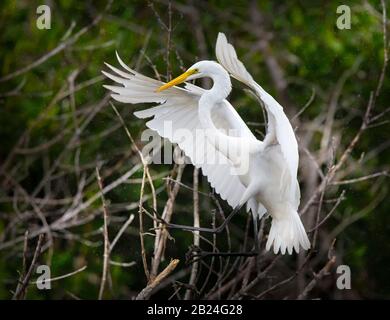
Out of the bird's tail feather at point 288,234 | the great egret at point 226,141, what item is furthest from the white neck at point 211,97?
the bird's tail feather at point 288,234

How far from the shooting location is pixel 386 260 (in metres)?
5.63

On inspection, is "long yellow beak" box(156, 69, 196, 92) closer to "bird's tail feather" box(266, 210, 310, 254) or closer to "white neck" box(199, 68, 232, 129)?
"white neck" box(199, 68, 232, 129)

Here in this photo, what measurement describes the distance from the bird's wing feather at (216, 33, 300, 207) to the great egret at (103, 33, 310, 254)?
0.01 m

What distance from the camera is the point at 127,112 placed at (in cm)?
529

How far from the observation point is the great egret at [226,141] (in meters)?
3.19

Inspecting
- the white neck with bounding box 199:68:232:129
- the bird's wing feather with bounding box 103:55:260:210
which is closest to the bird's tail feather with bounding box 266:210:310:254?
the bird's wing feather with bounding box 103:55:260:210

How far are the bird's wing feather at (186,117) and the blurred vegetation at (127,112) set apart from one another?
1454mm

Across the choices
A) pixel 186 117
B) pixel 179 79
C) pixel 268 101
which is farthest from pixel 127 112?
pixel 268 101

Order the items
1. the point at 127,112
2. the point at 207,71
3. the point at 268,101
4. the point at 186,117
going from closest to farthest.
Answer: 1. the point at 268,101
2. the point at 207,71
3. the point at 186,117
4. the point at 127,112

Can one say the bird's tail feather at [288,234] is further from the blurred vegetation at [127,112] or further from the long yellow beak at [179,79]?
the blurred vegetation at [127,112]

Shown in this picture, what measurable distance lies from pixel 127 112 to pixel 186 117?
1.87 metres

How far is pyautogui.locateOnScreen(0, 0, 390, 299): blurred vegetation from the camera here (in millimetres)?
5195

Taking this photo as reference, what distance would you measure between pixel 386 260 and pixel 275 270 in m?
0.64

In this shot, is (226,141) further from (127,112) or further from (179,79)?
(127,112)
